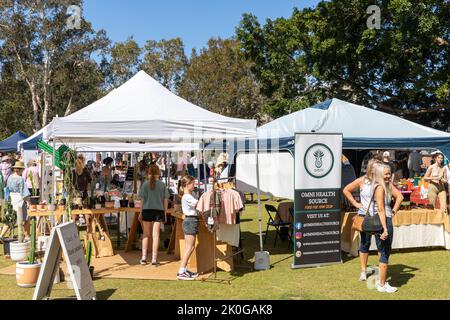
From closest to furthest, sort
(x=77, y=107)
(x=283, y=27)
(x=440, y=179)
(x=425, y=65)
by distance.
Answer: (x=440, y=179), (x=425, y=65), (x=283, y=27), (x=77, y=107)

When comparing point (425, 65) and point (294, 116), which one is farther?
point (425, 65)

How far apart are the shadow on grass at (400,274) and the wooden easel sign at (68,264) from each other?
3.56 metres

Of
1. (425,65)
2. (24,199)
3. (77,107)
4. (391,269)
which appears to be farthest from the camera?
(77,107)

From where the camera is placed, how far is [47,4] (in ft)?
97.2

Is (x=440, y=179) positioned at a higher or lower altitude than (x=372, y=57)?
lower

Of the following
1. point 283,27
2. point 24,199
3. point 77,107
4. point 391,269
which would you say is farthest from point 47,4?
point 391,269

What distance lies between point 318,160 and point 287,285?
1816 mm

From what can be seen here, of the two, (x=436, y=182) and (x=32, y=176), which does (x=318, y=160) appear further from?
(x=32, y=176)

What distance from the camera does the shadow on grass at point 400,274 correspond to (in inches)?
234

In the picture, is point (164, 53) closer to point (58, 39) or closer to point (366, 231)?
point (58, 39)

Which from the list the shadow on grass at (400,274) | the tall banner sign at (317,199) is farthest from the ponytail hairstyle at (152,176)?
the shadow on grass at (400,274)

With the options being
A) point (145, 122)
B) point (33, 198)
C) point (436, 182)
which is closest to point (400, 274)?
A: point (145, 122)

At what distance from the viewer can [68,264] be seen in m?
4.83

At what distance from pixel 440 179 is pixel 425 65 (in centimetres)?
963
